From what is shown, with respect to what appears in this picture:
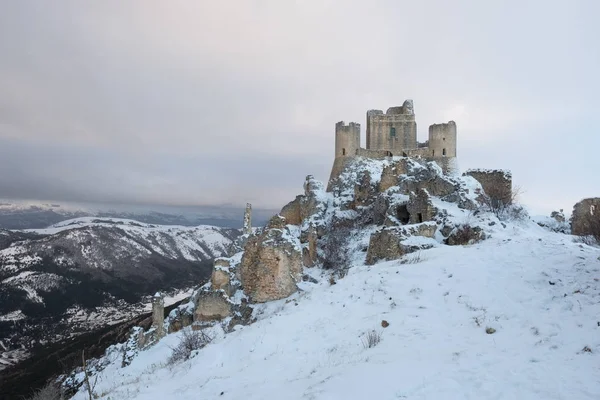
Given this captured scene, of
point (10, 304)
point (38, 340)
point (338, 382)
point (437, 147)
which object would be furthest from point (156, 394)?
point (10, 304)

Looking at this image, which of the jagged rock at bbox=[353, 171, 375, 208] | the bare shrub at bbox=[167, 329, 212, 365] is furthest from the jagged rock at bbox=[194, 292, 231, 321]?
the jagged rock at bbox=[353, 171, 375, 208]

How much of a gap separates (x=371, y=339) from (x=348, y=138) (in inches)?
1461

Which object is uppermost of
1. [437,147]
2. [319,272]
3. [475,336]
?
[437,147]

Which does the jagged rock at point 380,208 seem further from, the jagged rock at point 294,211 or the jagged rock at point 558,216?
the jagged rock at point 558,216

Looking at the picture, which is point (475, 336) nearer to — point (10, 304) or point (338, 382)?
point (338, 382)

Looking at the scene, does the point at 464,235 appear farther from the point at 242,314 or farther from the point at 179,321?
the point at 179,321

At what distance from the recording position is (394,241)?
20500mm

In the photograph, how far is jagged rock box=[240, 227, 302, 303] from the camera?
20.0 metres

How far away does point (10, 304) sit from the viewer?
15225 centimetres

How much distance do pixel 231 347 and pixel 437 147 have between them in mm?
36449

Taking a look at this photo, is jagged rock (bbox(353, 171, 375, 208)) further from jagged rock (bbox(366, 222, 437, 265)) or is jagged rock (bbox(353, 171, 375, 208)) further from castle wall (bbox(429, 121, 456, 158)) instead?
jagged rock (bbox(366, 222, 437, 265))

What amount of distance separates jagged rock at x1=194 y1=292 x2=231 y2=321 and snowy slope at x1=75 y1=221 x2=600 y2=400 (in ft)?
37.4

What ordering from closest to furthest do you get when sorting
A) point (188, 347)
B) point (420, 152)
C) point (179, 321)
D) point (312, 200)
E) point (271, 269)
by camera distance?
point (188, 347)
point (271, 269)
point (179, 321)
point (312, 200)
point (420, 152)

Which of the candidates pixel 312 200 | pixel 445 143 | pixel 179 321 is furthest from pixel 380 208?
pixel 179 321
